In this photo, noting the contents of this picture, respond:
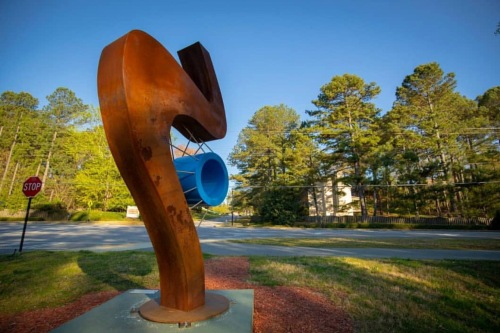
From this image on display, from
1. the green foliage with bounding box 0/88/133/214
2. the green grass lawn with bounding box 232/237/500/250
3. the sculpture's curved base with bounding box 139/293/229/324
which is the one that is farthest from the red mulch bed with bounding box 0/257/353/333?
the green foliage with bounding box 0/88/133/214

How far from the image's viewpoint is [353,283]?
232 inches

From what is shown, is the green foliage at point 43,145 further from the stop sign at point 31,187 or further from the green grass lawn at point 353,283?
the green grass lawn at point 353,283

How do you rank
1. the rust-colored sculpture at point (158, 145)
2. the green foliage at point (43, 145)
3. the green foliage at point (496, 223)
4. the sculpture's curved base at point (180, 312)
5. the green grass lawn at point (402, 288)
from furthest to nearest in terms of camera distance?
the green foliage at point (43, 145), the green foliage at point (496, 223), the green grass lawn at point (402, 288), the sculpture's curved base at point (180, 312), the rust-colored sculpture at point (158, 145)

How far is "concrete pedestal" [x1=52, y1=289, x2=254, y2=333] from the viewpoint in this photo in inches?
113

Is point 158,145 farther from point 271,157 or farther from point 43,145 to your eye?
point 43,145

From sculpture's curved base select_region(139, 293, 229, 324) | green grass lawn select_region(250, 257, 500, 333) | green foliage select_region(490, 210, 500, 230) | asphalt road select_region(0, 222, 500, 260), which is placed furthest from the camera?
green foliage select_region(490, 210, 500, 230)

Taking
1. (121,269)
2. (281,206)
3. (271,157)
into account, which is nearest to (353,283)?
(121,269)

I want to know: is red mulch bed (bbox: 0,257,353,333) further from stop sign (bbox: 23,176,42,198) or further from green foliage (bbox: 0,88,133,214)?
green foliage (bbox: 0,88,133,214)

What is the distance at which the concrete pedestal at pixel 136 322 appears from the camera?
2869 millimetres

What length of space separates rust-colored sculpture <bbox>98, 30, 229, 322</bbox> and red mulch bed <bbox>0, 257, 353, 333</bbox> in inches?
30.5

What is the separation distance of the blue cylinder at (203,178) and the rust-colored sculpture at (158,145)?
15.1 inches

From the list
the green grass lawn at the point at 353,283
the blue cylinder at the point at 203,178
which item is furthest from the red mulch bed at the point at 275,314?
the blue cylinder at the point at 203,178

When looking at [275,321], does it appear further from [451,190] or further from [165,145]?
[451,190]

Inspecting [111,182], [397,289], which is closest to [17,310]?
[397,289]
